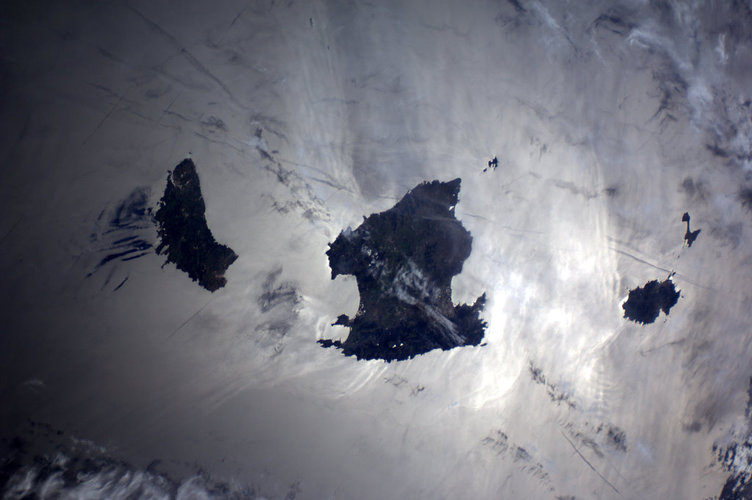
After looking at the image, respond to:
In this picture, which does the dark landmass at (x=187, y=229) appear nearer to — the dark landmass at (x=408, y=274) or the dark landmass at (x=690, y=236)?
the dark landmass at (x=408, y=274)

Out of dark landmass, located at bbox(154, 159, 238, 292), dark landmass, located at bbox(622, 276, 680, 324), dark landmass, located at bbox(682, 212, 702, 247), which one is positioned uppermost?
dark landmass, located at bbox(682, 212, 702, 247)

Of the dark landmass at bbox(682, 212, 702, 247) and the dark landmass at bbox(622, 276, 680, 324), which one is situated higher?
the dark landmass at bbox(682, 212, 702, 247)

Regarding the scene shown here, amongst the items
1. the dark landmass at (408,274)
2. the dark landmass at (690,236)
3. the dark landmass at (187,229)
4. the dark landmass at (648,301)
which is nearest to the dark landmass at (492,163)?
the dark landmass at (408,274)

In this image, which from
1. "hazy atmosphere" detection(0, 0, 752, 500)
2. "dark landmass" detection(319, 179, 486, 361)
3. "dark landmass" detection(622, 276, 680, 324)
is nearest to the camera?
"dark landmass" detection(319, 179, 486, 361)

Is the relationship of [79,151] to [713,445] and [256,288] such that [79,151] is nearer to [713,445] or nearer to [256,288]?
[256,288]

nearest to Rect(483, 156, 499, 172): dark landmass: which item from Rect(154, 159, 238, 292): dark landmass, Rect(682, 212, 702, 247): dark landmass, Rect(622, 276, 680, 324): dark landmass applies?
Rect(622, 276, 680, 324): dark landmass

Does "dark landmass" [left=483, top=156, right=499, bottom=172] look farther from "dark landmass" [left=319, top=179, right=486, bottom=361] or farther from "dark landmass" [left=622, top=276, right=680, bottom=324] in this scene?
"dark landmass" [left=622, top=276, right=680, bottom=324]

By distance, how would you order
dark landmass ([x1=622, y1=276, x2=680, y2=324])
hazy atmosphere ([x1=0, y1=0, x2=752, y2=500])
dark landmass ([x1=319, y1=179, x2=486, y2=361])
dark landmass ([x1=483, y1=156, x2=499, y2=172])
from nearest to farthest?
dark landmass ([x1=319, y1=179, x2=486, y2=361])
hazy atmosphere ([x1=0, y1=0, x2=752, y2=500])
dark landmass ([x1=483, y1=156, x2=499, y2=172])
dark landmass ([x1=622, y1=276, x2=680, y2=324])

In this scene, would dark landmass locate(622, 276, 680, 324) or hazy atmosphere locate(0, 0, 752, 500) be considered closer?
hazy atmosphere locate(0, 0, 752, 500)

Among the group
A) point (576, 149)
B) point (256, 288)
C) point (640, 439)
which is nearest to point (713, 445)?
point (640, 439)
